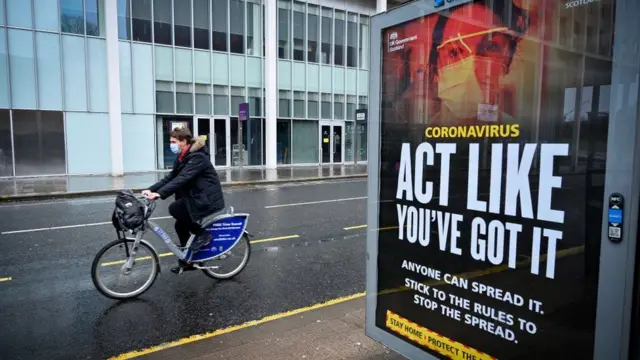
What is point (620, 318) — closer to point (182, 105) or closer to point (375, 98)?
point (375, 98)

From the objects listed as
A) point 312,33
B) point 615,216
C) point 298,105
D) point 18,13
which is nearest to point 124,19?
point 18,13

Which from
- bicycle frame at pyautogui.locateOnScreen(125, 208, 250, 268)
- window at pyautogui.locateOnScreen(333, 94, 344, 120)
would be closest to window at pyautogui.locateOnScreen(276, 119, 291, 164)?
window at pyautogui.locateOnScreen(333, 94, 344, 120)

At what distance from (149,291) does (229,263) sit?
109 cm

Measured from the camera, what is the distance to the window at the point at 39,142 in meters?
18.4

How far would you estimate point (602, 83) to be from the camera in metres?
1.80

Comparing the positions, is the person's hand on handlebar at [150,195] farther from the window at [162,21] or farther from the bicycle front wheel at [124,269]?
the window at [162,21]

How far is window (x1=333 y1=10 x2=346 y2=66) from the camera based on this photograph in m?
26.4

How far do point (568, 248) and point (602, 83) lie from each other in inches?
27.3

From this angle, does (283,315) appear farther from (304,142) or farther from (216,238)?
Result: (304,142)

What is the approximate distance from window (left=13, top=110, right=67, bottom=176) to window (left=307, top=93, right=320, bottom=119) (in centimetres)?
1222

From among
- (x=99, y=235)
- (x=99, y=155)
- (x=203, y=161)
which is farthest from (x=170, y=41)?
(x=203, y=161)

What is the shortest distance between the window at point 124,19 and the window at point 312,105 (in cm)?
969

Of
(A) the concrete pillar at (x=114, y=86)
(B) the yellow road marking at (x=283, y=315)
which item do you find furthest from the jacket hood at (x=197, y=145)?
(A) the concrete pillar at (x=114, y=86)

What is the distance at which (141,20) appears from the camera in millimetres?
20484
